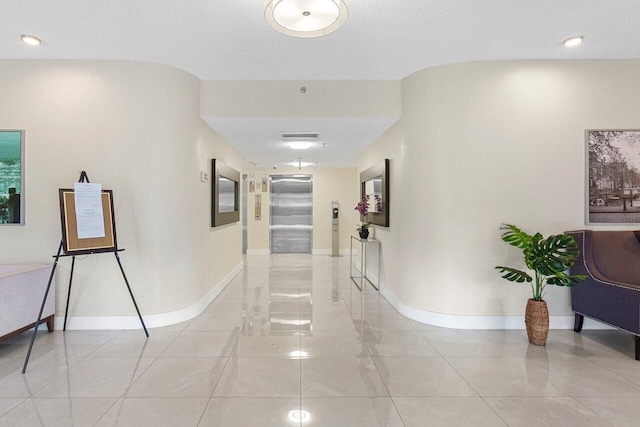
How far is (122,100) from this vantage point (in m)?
3.69

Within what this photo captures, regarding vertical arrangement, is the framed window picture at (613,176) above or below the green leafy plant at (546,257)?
above

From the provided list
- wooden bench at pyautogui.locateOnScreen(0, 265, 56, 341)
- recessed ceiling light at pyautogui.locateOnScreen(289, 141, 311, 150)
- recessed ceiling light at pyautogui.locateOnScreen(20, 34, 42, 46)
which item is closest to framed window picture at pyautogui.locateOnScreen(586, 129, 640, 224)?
recessed ceiling light at pyautogui.locateOnScreen(289, 141, 311, 150)

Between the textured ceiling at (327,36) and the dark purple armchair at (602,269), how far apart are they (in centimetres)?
203

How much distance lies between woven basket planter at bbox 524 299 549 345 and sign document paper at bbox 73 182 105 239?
14.8 feet

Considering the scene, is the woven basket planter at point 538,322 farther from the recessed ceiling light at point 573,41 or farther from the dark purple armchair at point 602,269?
the recessed ceiling light at point 573,41

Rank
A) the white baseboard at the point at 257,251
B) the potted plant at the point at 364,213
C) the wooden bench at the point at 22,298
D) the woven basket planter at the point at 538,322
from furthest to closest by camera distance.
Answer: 1. the white baseboard at the point at 257,251
2. the potted plant at the point at 364,213
3. the woven basket planter at the point at 538,322
4. the wooden bench at the point at 22,298

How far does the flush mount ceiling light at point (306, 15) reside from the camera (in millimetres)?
2156

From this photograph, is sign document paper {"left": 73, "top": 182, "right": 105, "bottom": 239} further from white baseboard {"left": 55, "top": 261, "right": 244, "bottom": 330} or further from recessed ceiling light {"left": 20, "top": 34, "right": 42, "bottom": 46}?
recessed ceiling light {"left": 20, "top": 34, "right": 42, "bottom": 46}

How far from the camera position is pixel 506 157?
3.72 metres

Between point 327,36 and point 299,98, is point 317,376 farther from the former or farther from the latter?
point 299,98

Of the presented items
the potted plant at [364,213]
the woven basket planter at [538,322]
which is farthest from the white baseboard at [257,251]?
the woven basket planter at [538,322]

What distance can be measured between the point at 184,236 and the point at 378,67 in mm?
3121

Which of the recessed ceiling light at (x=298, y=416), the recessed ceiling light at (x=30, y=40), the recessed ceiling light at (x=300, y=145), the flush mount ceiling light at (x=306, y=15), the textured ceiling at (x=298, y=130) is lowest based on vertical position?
the recessed ceiling light at (x=298, y=416)

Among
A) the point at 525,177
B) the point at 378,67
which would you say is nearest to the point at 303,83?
the point at 378,67
